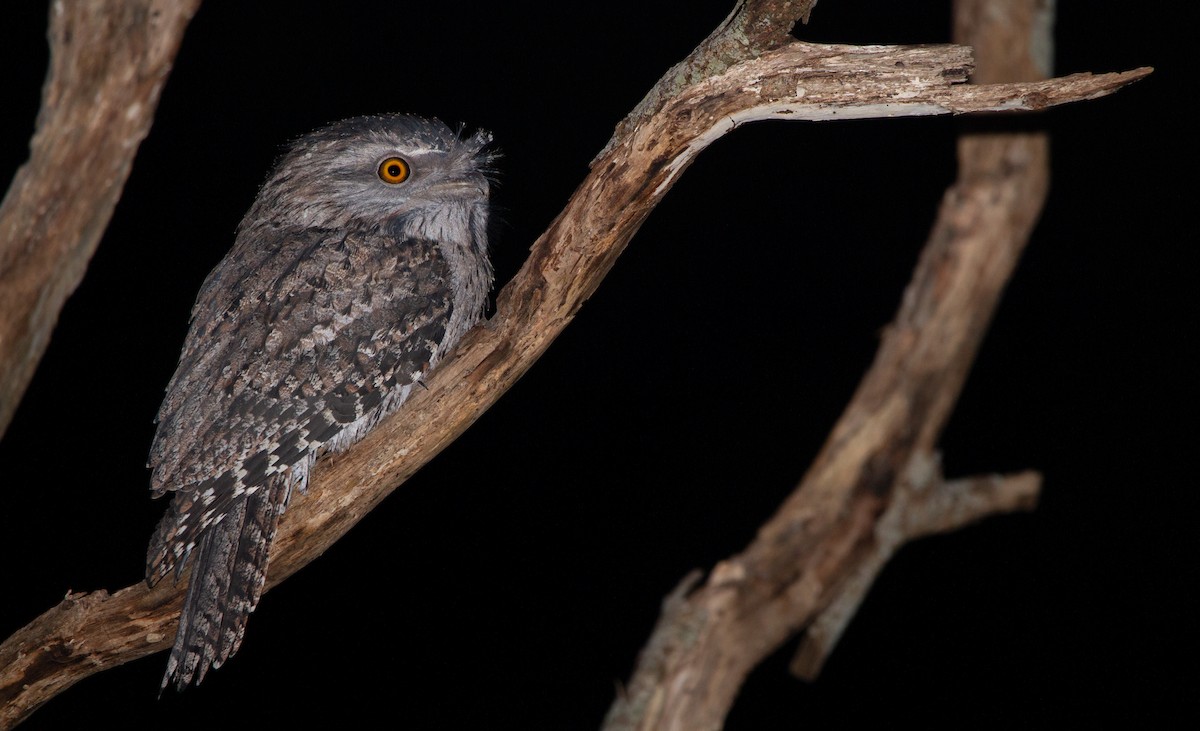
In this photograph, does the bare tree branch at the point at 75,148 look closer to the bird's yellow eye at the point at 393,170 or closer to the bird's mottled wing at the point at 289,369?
the bird's mottled wing at the point at 289,369

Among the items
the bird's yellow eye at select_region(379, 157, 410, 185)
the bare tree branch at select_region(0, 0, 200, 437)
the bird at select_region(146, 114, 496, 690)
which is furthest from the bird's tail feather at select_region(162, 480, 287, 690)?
the bare tree branch at select_region(0, 0, 200, 437)

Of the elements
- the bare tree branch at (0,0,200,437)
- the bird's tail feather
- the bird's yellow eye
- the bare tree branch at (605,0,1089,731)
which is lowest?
the bird's tail feather

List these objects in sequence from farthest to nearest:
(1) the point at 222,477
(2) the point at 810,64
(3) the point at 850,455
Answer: (1) the point at 222,477
(3) the point at 850,455
(2) the point at 810,64

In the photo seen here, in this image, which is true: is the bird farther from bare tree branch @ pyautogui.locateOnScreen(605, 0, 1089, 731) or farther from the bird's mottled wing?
bare tree branch @ pyautogui.locateOnScreen(605, 0, 1089, 731)

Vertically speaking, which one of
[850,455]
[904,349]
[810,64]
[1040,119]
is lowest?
[850,455]

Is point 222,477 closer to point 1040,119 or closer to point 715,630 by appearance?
point 715,630

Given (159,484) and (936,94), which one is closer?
(936,94)

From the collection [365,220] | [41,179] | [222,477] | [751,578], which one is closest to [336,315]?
[365,220]

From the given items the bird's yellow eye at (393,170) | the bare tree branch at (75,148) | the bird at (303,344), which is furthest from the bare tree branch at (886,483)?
the bird's yellow eye at (393,170)
